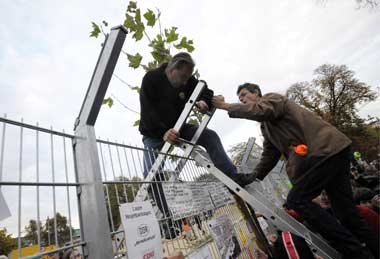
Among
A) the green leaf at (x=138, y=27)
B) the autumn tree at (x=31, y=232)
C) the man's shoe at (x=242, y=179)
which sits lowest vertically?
the autumn tree at (x=31, y=232)

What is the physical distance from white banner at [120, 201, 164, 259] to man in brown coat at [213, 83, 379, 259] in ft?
3.95

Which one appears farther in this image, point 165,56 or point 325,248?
point 165,56

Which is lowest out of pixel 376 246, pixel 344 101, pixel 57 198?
pixel 376 246

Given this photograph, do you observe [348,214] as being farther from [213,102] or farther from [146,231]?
[146,231]

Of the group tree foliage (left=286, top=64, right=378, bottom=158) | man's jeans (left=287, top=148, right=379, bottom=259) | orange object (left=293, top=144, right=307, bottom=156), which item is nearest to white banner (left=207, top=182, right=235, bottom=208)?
man's jeans (left=287, top=148, right=379, bottom=259)

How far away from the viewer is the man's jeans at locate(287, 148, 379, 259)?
1.98 meters

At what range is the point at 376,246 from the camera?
2.24m

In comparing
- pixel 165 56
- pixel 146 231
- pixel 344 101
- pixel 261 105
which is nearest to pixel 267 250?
pixel 261 105

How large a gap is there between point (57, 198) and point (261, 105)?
1.77 meters

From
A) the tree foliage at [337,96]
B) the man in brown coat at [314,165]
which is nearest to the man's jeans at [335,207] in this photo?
the man in brown coat at [314,165]

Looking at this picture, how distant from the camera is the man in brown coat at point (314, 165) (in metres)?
2.04

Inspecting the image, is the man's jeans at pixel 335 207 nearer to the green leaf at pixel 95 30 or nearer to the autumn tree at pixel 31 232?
the autumn tree at pixel 31 232

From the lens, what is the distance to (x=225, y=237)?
2.50 m

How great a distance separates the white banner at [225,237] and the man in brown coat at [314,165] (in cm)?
70
